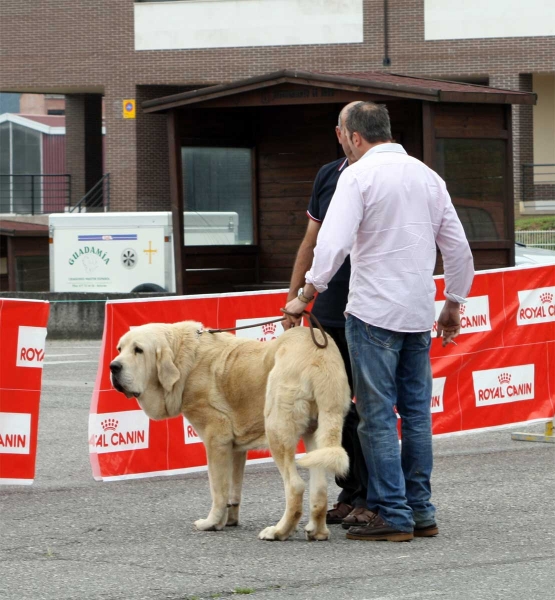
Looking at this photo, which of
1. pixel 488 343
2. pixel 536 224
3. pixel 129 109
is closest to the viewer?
pixel 488 343

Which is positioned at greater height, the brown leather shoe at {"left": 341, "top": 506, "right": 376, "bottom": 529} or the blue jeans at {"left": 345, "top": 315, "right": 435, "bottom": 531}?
the blue jeans at {"left": 345, "top": 315, "right": 435, "bottom": 531}

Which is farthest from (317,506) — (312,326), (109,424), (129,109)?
(129,109)

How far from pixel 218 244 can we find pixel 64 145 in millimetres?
36514

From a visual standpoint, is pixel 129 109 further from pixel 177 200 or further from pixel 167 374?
pixel 167 374

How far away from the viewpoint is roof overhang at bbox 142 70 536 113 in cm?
1207

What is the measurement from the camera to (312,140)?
46.4 feet

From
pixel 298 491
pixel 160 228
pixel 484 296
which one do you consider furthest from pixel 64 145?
pixel 298 491

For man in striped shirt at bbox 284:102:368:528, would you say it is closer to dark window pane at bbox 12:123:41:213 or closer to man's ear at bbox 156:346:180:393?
man's ear at bbox 156:346:180:393

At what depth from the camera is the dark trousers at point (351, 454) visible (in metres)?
6.36

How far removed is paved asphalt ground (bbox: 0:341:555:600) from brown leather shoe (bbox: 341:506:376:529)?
14 centimetres

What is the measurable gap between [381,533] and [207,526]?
0.94 meters

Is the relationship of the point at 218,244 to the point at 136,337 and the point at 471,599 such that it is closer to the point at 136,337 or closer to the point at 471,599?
the point at 136,337

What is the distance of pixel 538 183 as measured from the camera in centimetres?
3950

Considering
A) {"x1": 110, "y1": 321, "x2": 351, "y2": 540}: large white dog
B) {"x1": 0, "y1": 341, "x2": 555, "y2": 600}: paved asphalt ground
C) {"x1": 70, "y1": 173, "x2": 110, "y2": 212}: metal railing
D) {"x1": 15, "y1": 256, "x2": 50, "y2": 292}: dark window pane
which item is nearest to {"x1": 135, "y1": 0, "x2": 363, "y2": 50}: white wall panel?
{"x1": 70, "y1": 173, "x2": 110, "y2": 212}: metal railing
